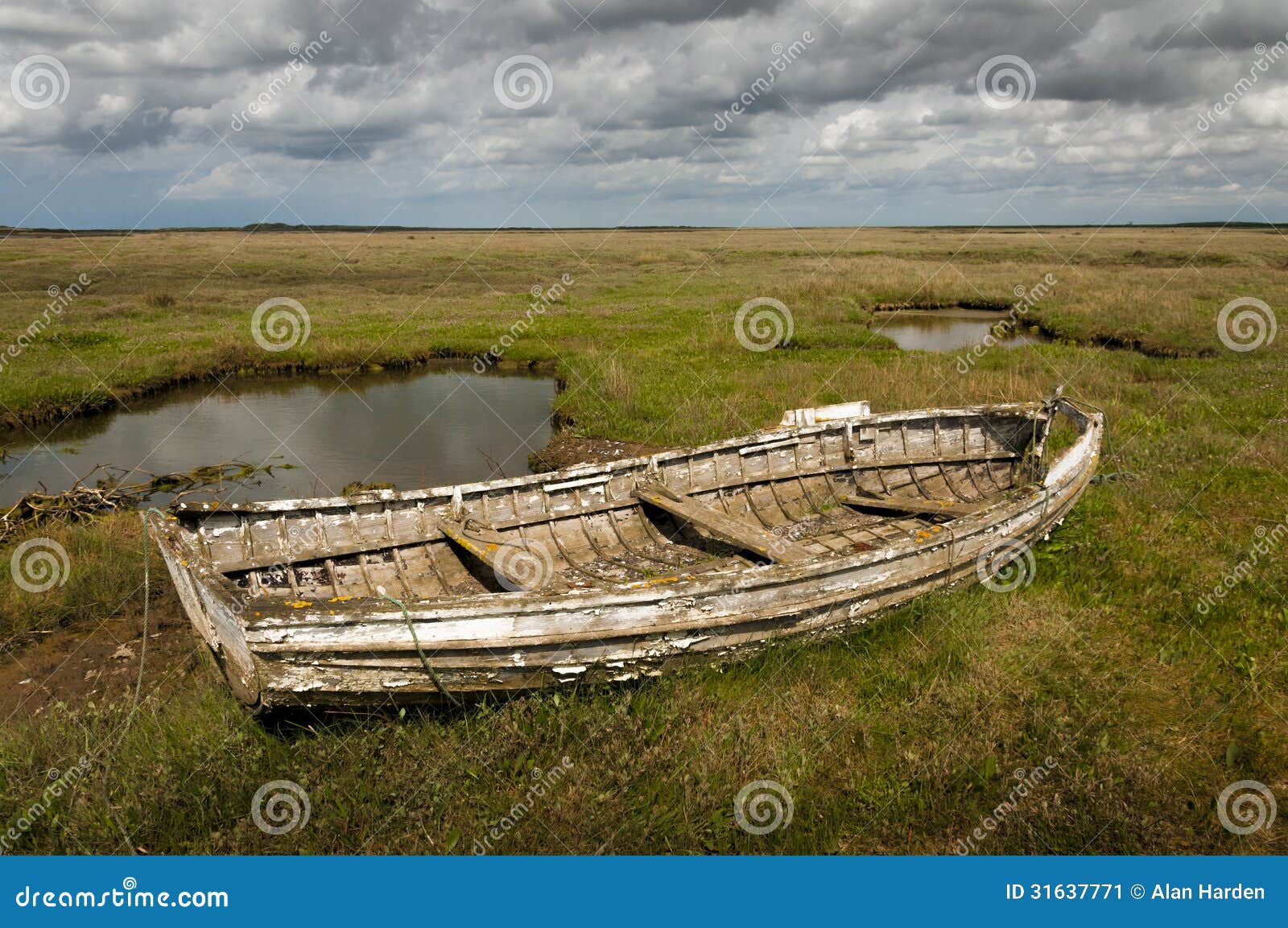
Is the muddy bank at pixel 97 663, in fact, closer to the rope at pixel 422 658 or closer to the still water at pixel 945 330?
the rope at pixel 422 658

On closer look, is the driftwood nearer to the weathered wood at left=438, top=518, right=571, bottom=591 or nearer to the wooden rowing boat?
the wooden rowing boat

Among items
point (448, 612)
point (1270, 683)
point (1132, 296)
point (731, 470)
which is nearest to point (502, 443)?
point (731, 470)

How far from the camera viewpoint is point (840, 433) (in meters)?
10.7

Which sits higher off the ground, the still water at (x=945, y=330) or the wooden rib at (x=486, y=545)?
the still water at (x=945, y=330)

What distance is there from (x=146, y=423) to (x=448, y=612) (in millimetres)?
15453

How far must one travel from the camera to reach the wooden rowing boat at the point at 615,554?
5.25 meters

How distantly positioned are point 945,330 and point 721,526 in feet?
80.4

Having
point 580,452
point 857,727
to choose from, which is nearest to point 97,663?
point 857,727

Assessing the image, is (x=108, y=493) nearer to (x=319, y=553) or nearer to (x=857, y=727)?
(x=319, y=553)

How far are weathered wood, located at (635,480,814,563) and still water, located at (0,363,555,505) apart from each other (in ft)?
18.2

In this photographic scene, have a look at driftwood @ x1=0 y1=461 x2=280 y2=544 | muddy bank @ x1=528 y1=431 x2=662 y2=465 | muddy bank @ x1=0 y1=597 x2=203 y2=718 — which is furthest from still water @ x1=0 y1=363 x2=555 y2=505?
muddy bank @ x1=0 y1=597 x2=203 y2=718

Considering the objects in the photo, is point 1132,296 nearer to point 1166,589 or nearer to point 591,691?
point 1166,589

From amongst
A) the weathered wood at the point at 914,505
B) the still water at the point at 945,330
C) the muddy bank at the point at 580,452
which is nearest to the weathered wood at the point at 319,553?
the weathered wood at the point at 914,505

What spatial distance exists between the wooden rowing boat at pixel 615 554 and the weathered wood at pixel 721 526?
31mm
